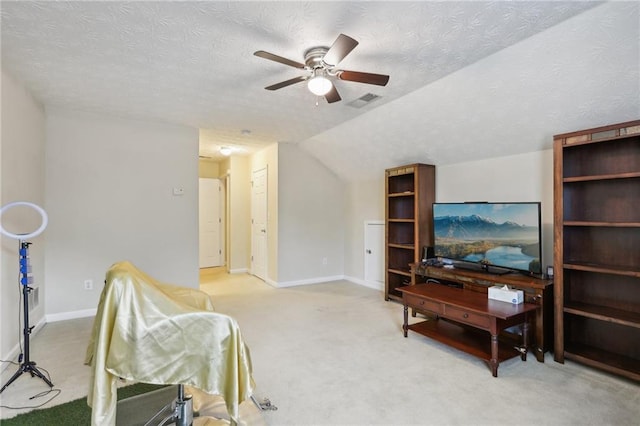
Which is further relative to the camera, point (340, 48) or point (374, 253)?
point (374, 253)

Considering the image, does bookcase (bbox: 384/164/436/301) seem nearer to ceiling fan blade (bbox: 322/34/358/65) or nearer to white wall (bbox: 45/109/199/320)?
ceiling fan blade (bbox: 322/34/358/65)

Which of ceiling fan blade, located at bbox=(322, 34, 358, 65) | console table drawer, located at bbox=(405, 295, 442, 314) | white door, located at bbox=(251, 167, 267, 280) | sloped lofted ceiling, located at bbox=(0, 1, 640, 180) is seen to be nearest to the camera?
ceiling fan blade, located at bbox=(322, 34, 358, 65)

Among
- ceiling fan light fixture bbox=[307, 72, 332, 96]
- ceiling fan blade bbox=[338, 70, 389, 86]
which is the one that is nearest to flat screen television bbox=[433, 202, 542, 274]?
ceiling fan blade bbox=[338, 70, 389, 86]

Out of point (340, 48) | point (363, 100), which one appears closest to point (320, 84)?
point (340, 48)

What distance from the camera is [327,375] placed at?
2496 mm

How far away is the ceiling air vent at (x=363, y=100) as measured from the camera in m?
3.42

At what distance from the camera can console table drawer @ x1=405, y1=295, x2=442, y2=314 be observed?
2.96 meters

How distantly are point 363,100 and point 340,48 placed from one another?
1570 millimetres

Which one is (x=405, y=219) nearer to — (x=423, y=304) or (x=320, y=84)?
(x=423, y=304)

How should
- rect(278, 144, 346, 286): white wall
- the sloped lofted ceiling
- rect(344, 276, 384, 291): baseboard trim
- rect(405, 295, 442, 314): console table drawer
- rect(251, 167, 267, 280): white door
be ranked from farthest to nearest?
rect(251, 167, 267, 280): white door → rect(278, 144, 346, 286): white wall → rect(344, 276, 384, 291): baseboard trim → rect(405, 295, 442, 314): console table drawer → the sloped lofted ceiling

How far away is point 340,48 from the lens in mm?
2023

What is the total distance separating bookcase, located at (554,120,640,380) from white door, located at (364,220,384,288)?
8.66ft

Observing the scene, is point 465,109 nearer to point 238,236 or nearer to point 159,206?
point 159,206

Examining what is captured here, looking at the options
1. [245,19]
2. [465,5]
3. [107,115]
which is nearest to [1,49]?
[107,115]
